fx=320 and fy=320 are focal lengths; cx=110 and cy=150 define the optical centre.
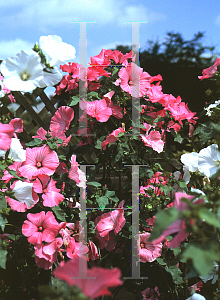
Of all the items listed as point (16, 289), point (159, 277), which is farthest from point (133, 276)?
point (16, 289)

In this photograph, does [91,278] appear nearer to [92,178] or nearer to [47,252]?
[47,252]

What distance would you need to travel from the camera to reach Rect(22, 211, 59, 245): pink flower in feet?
4.02

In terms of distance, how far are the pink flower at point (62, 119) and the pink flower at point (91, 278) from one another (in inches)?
43.7

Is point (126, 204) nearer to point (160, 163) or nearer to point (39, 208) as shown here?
point (160, 163)

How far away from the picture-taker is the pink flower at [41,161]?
4.10 feet

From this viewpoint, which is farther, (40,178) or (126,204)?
(126,204)

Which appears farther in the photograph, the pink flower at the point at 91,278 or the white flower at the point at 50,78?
the white flower at the point at 50,78

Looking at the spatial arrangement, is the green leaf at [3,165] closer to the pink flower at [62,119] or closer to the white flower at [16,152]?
the white flower at [16,152]

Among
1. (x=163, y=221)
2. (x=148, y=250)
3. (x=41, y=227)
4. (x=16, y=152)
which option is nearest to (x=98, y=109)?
(x=16, y=152)

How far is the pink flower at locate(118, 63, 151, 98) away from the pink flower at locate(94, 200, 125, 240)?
538 mm

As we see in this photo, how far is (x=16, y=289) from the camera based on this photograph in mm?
1376

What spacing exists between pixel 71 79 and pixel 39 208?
0.69 meters

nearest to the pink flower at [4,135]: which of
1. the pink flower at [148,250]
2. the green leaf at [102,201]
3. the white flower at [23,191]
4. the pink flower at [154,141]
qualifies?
the white flower at [23,191]

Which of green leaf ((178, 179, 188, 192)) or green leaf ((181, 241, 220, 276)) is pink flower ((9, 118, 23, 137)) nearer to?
green leaf ((178, 179, 188, 192))
